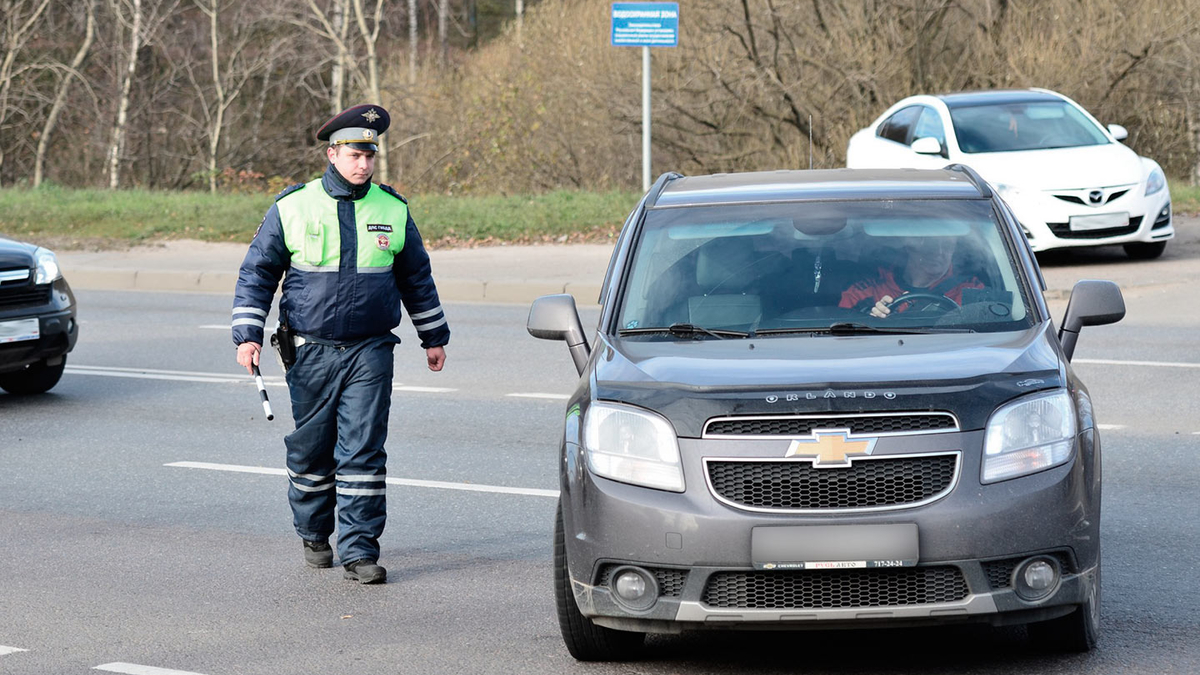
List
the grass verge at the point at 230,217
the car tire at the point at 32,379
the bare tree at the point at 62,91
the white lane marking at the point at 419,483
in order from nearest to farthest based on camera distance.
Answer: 1. the white lane marking at the point at 419,483
2. the car tire at the point at 32,379
3. the grass verge at the point at 230,217
4. the bare tree at the point at 62,91

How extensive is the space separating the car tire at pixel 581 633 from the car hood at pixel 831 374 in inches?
21.4

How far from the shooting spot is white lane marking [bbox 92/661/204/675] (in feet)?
17.1

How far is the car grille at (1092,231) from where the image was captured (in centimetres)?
1642

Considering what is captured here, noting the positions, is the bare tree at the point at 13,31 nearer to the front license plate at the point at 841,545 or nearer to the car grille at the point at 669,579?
the car grille at the point at 669,579

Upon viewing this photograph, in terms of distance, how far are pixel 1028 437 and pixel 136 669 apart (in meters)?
2.86

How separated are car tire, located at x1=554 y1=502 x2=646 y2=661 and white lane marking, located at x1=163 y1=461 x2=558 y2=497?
2.63 m

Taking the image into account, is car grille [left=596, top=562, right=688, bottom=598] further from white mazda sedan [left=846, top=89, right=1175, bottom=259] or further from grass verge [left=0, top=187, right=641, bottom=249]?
grass verge [left=0, top=187, right=641, bottom=249]

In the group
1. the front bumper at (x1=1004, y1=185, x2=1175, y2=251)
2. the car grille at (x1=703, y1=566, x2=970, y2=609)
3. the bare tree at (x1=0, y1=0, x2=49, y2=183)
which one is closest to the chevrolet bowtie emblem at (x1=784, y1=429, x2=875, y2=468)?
the car grille at (x1=703, y1=566, x2=970, y2=609)

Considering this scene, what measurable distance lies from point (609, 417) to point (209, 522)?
325cm

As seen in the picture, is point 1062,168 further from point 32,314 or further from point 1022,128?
point 32,314

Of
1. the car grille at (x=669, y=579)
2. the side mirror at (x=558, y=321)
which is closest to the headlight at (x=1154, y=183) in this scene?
the side mirror at (x=558, y=321)

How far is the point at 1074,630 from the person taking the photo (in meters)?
5.04

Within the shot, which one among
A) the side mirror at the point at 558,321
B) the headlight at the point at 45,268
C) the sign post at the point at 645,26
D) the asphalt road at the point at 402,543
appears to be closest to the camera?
the asphalt road at the point at 402,543

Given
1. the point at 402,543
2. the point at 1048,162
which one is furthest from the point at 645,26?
the point at 402,543
